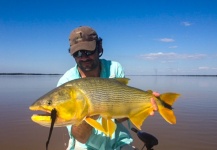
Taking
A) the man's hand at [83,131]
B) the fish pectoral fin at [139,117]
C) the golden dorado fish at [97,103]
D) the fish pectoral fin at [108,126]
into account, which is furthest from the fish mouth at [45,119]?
the fish pectoral fin at [139,117]

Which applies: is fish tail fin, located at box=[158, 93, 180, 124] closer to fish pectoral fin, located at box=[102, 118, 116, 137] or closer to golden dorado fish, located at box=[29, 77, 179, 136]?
golden dorado fish, located at box=[29, 77, 179, 136]

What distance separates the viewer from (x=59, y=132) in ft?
35.2

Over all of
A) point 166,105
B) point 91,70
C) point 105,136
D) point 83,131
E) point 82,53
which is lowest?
point 105,136

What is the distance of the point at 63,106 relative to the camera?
3174mm

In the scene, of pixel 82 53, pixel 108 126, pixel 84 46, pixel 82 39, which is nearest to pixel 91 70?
pixel 82 53

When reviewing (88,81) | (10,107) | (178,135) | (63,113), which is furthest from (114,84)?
(10,107)

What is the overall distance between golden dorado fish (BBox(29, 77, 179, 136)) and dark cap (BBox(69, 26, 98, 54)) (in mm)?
1237

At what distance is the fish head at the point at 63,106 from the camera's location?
3.12 meters

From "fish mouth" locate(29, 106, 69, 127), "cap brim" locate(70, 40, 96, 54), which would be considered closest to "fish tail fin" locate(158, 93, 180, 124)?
"fish mouth" locate(29, 106, 69, 127)

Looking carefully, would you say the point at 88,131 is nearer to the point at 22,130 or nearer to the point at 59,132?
the point at 59,132

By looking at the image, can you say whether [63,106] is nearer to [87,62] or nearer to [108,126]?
[108,126]

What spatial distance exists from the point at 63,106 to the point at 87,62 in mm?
1647

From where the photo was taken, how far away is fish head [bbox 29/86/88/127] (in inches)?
123

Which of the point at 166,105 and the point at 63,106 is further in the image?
the point at 166,105
